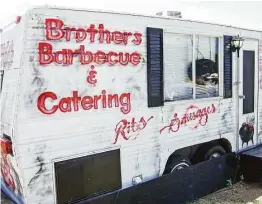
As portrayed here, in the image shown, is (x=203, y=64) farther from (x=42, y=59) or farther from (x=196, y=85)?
A: (x=42, y=59)

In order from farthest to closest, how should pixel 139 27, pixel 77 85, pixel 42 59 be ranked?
pixel 139 27 → pixel 77 85 → pixel 42 59

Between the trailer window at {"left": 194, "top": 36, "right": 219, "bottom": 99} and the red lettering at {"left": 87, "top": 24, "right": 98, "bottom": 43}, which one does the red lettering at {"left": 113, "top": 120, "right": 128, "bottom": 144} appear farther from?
the trailer window at {"left": 194, "top": 36, "right": 219, "bottom": 99}

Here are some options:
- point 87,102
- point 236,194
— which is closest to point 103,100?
point 87,102

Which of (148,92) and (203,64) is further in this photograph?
(203,64)

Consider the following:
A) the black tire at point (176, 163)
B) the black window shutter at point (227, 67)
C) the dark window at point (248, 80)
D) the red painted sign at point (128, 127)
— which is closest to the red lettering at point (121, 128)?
the red painted sign at point (128, 127)

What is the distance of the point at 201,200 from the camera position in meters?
5.04

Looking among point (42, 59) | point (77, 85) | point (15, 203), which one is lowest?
point (15, 203)

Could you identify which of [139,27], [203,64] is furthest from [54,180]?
[203,64]

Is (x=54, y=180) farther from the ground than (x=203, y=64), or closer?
closer

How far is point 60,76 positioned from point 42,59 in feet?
0.87

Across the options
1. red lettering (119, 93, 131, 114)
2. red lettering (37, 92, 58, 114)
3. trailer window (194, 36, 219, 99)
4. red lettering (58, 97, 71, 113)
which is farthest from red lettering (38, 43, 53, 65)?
trailer window (194, 36, 219, 99)

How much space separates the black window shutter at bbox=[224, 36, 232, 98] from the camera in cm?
538

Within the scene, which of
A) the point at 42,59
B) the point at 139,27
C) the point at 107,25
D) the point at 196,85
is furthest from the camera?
the point at 196,85

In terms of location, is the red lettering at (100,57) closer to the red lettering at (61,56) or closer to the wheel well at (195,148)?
the red lettering at (61,56)
